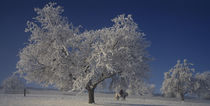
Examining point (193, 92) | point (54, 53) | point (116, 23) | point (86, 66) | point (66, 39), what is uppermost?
point (116, 23)

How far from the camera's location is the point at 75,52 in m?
26.8

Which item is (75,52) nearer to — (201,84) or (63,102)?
(63,102)

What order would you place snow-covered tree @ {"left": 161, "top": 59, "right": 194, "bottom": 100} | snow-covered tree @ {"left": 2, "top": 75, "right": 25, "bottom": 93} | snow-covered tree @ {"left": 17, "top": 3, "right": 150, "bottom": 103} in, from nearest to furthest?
1. snow-covered tree @ {"left": 17, "top": 3, "right": 150, "bottom": 103}
2. snow-covered tree @ {"left": 161, "top": 59, "right": 194, "bottom": 100}
3. snow-covered tree @ {"left": 2, "top": 75, "right": 25, "bottom": 93}

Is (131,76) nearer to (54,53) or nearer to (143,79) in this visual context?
(143,79)

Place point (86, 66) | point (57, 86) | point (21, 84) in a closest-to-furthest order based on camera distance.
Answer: point (86, 66), point (57, 86), point (21, 84)

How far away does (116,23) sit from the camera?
27.3 meters

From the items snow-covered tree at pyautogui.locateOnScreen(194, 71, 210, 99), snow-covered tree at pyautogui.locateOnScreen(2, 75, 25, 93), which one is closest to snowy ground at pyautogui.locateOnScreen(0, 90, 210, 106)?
snow-covered tree at pyautogui.locateOnScreen(194, 71, 210, 99)

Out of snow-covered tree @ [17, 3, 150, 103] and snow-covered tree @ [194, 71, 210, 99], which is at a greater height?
snow-covered tree @ [17, 3, 150, 103]

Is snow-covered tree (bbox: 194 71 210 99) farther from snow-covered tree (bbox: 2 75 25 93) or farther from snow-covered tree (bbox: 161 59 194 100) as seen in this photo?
snow-covered tree (bbox: 2 75 25 93)

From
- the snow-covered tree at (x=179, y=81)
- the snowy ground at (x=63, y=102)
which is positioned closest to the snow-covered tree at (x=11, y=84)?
the snowy ground at (x=63, y=102)

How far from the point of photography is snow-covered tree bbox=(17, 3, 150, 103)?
83.0ft

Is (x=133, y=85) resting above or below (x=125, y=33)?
below

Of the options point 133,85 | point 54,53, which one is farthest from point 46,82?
point 133,85

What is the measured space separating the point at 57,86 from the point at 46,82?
1650 mm
